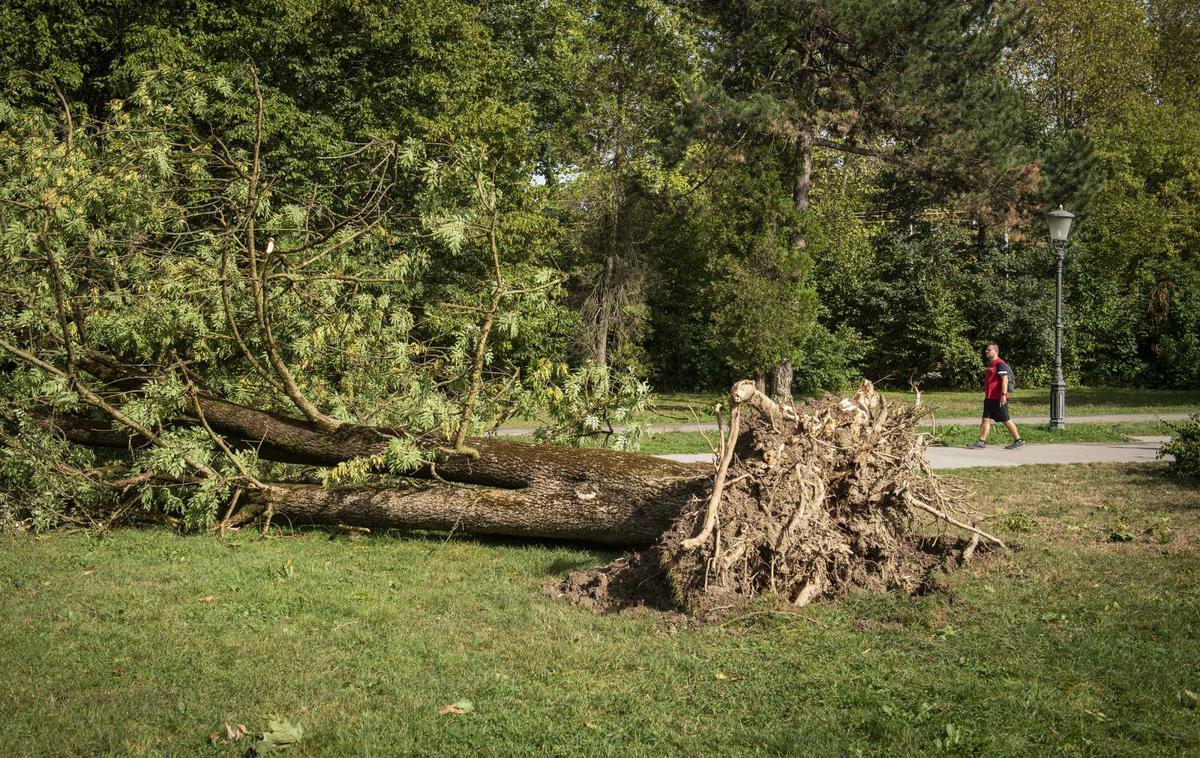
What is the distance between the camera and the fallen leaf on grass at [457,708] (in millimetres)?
4656

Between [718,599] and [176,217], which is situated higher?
[176,217]

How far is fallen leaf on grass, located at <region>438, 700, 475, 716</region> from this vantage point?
466 cm

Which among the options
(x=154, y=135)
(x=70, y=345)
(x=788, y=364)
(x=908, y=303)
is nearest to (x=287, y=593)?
(x=70, y=345)

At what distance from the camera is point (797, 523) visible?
20.3ft

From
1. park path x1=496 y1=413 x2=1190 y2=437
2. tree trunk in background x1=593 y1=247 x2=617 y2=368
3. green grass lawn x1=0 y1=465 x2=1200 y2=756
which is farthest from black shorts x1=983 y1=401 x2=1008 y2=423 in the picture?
tree trunk in background x1=593 y1=247 x2=617 y2=368

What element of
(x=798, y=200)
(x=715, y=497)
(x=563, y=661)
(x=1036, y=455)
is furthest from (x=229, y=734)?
(x=798, y=200)

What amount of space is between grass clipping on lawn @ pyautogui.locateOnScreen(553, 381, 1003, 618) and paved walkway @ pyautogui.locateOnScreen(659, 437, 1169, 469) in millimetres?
6096

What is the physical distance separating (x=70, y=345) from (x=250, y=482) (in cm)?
184

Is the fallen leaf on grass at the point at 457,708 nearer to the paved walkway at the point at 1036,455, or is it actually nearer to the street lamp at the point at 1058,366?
the paved walkway at the point at 1036,455

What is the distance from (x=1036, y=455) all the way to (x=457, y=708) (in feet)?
38.0

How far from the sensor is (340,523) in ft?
28.8

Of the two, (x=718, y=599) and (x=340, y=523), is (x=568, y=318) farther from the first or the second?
(x=718, y=599)

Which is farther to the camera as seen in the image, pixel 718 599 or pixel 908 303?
pixel 908 303

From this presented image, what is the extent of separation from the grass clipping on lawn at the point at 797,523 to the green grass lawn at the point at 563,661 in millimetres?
245
